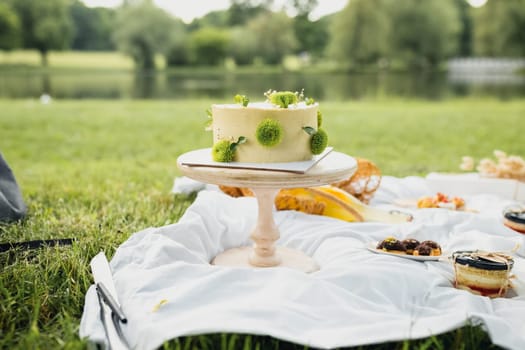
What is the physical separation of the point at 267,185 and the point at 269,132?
312 millimetres

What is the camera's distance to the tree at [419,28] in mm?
44312

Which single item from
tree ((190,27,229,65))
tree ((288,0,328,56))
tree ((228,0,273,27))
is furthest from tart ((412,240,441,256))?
tree ((228,0,273,27))

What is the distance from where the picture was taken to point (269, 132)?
306cm

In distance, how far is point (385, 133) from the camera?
36.0ft

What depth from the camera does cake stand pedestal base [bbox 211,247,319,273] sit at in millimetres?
3461

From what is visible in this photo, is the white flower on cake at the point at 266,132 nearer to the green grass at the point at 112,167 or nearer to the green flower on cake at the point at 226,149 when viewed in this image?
the green flower on cake at the point at 226,149

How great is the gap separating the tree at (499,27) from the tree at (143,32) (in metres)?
26.3

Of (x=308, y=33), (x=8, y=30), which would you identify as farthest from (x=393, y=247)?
(x=308, y=33)

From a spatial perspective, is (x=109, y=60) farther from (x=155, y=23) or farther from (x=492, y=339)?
(x=492, y=339)

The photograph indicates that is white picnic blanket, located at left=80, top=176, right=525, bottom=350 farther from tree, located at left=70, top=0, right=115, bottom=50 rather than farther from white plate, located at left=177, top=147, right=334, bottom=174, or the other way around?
tree, located at left=70, top=0, right=115, bottom=50

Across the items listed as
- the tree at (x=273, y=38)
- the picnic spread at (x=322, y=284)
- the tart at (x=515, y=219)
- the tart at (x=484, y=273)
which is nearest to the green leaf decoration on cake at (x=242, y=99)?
the picnic spread at (x=322, y=284)

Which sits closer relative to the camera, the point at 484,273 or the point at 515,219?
the point at 484,273

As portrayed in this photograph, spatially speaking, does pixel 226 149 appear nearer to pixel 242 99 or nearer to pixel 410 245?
pixel 242 99

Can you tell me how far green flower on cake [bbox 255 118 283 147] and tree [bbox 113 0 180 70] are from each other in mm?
46291
